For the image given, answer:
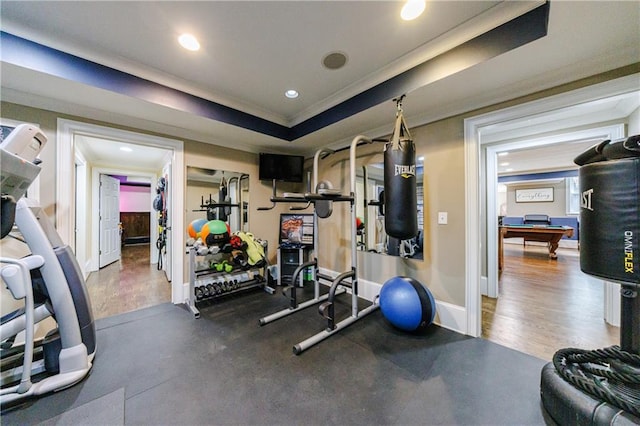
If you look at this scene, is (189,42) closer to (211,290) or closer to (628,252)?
(211,290)

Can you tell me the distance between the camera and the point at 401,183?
7.19ft

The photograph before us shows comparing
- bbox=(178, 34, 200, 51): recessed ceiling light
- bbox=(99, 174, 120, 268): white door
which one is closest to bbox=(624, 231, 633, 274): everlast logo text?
bbox=(178, 34, 200, 51): recessed ceiling light

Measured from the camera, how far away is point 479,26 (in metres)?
1.71

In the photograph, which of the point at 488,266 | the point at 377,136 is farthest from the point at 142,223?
the point at 488,266

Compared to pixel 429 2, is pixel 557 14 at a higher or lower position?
lower

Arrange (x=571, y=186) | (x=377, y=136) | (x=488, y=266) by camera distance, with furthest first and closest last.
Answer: (x=571, y=186), (x=488, y=266), (x=377, y=136)

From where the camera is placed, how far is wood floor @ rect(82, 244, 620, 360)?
231cm

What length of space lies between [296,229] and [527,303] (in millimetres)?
3661

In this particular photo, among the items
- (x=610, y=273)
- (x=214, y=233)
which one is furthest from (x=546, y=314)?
(x=214, y=233)

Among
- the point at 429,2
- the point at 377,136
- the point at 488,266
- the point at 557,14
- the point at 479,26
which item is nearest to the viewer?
the point at 557,14

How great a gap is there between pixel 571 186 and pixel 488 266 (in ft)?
27.4

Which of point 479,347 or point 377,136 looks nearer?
point 479,347

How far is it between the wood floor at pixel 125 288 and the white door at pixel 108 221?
32 centimetres

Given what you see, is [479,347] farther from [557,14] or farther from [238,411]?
[557,14]
